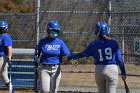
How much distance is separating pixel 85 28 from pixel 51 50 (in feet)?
11.4

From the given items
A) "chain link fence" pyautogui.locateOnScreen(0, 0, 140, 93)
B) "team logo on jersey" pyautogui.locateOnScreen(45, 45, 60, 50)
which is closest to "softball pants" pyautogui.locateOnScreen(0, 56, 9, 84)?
"chain link fence" pyautogui.locateOnScreen(0, 0, 140, 93)

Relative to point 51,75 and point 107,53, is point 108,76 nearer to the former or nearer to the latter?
point 107,53

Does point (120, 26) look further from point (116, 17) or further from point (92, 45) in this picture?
point (92, 45)

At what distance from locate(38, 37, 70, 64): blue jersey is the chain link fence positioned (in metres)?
3.06

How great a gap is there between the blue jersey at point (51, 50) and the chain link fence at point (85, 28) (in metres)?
3.06

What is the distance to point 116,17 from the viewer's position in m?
12.6

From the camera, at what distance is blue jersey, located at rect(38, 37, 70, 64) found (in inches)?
378

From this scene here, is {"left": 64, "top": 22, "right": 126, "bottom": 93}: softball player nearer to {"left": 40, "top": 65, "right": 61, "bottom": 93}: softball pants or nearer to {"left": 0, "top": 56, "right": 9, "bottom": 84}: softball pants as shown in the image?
{"left": 40, "top": 65, "right": 61, "bottom": 93}: softball pants

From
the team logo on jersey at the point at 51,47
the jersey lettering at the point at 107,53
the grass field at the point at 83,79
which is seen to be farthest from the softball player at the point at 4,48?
the jersey lettering at the point at 107,53

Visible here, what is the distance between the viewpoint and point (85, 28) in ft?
42.4

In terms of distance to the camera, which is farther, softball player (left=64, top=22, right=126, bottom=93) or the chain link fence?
the chain link fence

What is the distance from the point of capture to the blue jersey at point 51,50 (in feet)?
31.5

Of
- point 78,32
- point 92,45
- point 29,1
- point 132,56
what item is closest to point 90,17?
point 78,32

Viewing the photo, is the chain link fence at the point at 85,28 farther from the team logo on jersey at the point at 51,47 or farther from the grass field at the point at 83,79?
the team logo on jersey at the point at 51,47
